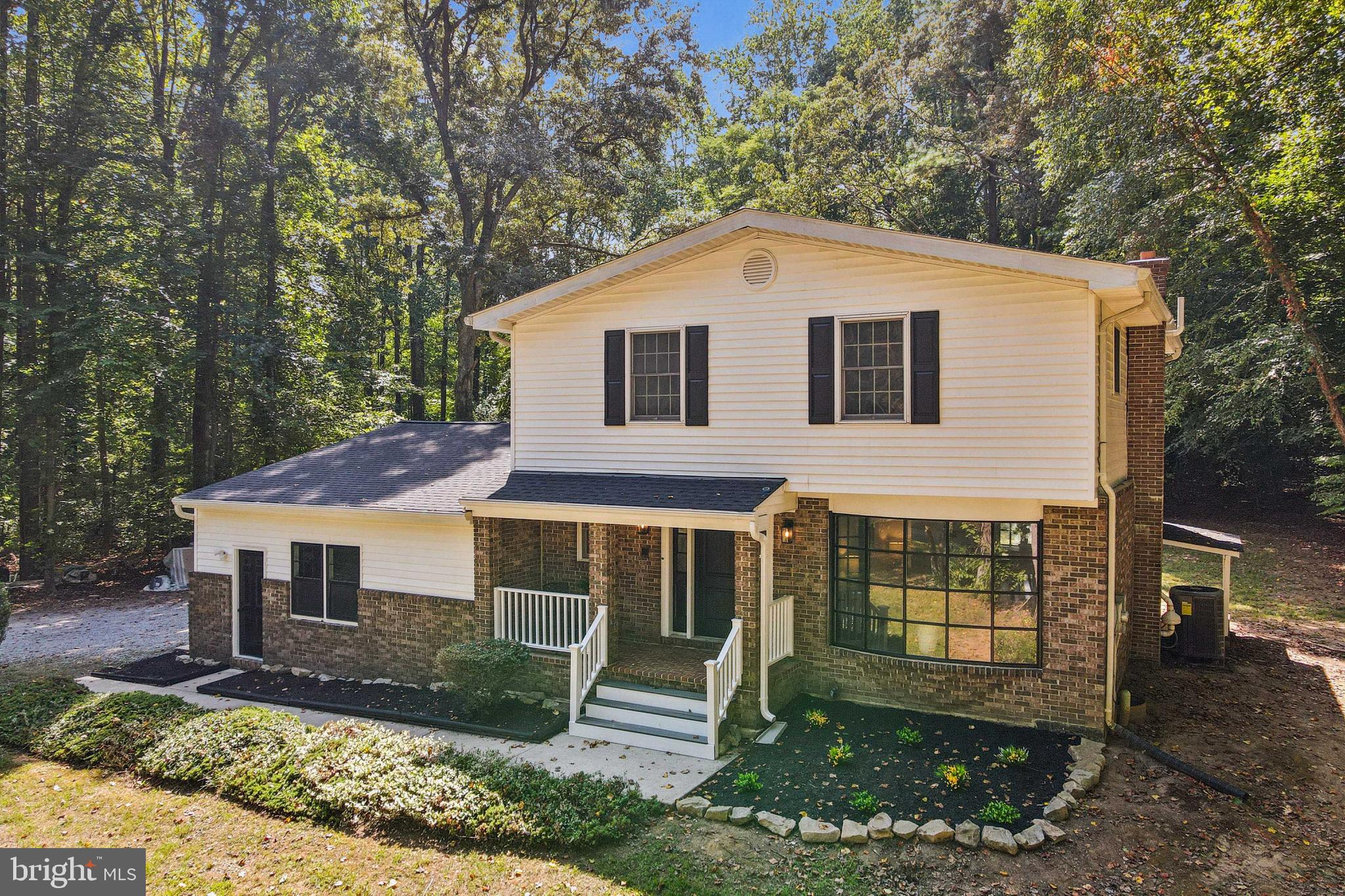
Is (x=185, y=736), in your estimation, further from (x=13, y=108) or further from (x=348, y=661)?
(x=13, y=108)

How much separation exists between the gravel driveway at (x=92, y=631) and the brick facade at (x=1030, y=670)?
12.2 metres

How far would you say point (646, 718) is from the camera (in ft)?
28.0

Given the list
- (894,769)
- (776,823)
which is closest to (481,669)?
(776,823)

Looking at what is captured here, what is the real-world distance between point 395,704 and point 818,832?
632 centimetres

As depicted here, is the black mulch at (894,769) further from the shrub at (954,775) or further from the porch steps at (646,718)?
the porch steps at (646,718)

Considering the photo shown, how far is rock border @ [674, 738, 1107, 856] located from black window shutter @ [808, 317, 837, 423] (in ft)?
14.9

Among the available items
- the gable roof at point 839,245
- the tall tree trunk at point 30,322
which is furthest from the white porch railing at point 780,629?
the tall tree trunk at point 30,322

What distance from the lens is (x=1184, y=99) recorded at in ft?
48.5

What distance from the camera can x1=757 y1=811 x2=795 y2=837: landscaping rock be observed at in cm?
612

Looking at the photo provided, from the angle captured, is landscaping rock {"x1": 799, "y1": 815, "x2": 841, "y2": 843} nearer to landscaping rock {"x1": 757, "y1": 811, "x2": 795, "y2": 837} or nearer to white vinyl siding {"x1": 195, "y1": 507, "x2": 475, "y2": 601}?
landscaping rock {"x1": 757, "y1": 811, "x2": 795, "y2": 837}

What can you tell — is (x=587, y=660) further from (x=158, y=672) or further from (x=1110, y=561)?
(x=158, y=672)

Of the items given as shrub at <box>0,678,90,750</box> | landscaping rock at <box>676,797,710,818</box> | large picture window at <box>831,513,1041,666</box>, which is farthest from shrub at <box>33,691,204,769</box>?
large picture window at <box>831,513,1041,666</box>

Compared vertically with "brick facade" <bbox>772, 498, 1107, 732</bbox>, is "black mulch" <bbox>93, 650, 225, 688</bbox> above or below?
below

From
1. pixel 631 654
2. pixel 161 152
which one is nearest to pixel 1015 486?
pixel 631 654
